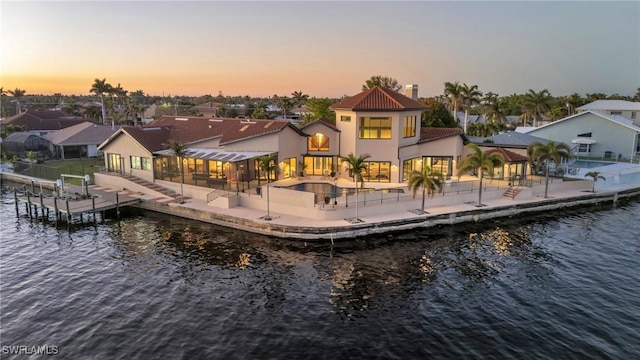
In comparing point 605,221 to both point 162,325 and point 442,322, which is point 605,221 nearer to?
point 442,322

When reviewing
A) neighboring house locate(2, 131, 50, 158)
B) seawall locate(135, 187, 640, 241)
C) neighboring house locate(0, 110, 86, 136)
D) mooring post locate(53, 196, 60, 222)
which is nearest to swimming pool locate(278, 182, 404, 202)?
seawall locate(135, 187, 640, 241)

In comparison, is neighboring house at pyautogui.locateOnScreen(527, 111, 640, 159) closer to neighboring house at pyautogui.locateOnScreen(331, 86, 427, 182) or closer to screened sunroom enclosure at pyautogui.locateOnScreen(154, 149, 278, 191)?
neighboring house at pyautogui.locateOnScreen(331, 86, 427, 182)

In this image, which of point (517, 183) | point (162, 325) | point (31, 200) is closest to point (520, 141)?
point (517, 183)

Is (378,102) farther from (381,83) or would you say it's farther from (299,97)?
(299,97)

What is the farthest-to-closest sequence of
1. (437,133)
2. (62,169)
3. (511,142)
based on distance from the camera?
(62,169)
(511,142)
(437,133)

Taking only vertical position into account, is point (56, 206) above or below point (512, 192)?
below

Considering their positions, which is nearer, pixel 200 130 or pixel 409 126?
pixel 409 126

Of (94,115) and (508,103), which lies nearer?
(94,115)

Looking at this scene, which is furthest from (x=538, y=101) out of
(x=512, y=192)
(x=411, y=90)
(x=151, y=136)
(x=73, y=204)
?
(x=73, y=204)
